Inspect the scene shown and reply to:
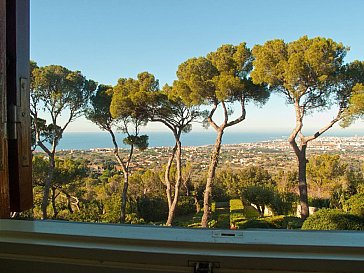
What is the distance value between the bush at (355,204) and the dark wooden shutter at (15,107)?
5.05 feet

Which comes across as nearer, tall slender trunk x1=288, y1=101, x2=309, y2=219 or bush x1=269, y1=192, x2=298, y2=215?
tall slender trunk x1=288, y1=101, x2=309, y2=219

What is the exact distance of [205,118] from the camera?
219 cm

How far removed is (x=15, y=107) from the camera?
574 mm

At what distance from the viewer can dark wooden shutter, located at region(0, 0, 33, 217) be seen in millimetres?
563

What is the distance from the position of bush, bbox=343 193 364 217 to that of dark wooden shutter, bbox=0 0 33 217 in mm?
1538

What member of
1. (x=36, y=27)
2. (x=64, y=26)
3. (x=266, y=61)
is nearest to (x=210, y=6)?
(x=64, y=26)

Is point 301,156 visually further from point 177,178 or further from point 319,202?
point 177,178

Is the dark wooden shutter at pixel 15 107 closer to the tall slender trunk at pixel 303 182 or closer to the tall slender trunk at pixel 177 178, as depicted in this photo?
the tall slender trunk at pixel 177 178

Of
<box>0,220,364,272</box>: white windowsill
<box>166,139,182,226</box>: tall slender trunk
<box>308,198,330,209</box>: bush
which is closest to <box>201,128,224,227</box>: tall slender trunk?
<box>166,139,182,226</box>: tall slender trunk

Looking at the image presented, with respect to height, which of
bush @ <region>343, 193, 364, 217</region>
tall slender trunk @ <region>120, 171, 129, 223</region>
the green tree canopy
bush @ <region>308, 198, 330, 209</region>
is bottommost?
bush @ <region>308, 198, 330, 209</region>

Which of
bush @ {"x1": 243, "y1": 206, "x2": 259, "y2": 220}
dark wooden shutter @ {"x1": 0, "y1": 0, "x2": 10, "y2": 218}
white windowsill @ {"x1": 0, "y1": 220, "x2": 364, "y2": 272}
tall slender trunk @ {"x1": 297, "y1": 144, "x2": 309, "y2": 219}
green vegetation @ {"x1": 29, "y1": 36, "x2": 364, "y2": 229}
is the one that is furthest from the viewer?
tall slender trunk @ {"x1": 297, "y1": 144, "x2": 309, "y2": 219}

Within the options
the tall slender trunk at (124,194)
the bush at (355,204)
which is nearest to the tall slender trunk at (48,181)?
the tall slender trunk at (124,194)

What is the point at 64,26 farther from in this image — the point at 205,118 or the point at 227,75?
the point at 227,75

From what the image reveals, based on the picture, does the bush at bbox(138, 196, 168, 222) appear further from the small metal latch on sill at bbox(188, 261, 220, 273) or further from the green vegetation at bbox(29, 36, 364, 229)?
the small metal latch on sill at bbox(188, 261, 220, 273)
